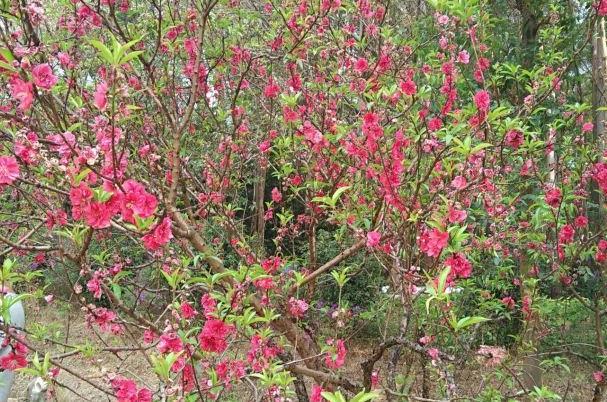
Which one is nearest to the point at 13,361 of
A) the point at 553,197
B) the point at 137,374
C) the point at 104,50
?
the point at 104,50

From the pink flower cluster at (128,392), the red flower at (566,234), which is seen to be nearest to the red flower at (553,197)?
the red flower at (566,234)

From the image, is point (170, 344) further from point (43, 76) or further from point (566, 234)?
point (566, 234)

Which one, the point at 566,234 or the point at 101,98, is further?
the point at 566,234

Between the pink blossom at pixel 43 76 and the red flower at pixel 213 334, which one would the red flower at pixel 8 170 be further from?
the red flower at pixel 213 334

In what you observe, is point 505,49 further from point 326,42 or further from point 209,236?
point 209,236

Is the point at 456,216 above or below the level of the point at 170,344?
above

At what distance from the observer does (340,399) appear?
5.38 feet

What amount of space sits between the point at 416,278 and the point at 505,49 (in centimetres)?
346

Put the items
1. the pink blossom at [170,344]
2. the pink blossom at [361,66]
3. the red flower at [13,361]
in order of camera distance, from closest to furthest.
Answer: the pink blossom at [170,344] < the red flower at [13,361] < the pink blossom at [361,66]

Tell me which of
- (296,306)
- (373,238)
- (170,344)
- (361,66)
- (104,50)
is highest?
(361,66)

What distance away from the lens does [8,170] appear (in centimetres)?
175

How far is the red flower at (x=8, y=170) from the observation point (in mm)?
1727

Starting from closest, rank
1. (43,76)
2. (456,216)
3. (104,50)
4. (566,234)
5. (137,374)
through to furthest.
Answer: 1. (104,50)
2. (43,76)
3. (456,216)
4. (566,234)
5. (137,374)

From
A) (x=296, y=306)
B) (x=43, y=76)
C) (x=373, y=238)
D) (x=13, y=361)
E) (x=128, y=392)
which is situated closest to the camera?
(x=43, y=76)
